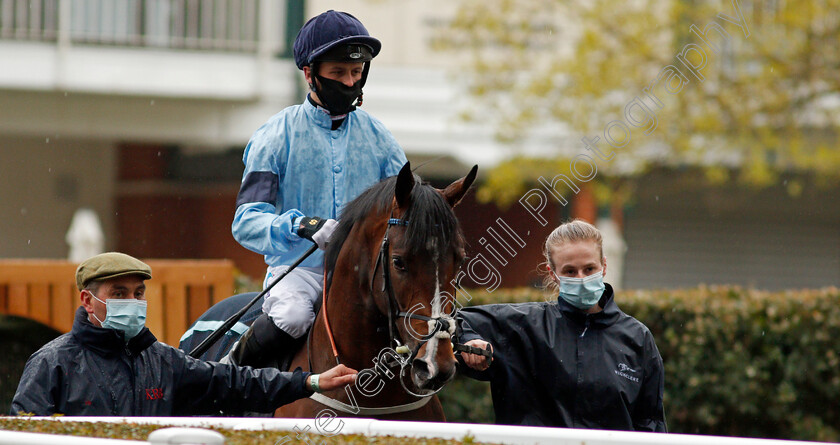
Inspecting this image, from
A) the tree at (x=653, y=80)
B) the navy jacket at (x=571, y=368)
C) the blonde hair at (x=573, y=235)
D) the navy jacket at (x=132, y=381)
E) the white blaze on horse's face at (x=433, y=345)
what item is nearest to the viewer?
the white blaze on horse's face at (x=433, y=345)

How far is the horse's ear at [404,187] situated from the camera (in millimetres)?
3006

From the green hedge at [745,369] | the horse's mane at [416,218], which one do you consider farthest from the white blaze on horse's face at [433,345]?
the green hedge at [745,369]

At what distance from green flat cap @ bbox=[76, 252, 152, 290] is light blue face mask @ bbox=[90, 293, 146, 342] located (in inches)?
2.5

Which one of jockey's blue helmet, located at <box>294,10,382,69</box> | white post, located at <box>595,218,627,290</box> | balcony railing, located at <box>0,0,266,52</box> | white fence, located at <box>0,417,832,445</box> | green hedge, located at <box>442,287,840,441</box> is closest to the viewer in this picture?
white fence, located at <box>0,417,832,445</box>

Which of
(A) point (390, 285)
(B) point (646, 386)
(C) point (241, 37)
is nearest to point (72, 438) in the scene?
(A) point (390, 285)

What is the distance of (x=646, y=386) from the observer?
3248mm

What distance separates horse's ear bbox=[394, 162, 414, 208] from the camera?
301 cm

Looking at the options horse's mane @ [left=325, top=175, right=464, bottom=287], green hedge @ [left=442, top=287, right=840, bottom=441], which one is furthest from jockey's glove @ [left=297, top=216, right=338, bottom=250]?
green hedge @ [left=442, top=287, right=840, bottom=441]

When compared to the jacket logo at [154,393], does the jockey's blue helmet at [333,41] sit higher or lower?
higher

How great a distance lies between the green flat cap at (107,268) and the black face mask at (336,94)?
0.90 meters

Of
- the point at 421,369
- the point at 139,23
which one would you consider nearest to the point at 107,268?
the point at 421,369

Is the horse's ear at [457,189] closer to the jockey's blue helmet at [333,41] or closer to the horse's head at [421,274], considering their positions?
the horse's head at [421,274]

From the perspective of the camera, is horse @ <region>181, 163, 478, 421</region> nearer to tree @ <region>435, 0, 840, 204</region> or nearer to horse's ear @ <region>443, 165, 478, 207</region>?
horse's ear @ <region>443, 165, 478, 207</region>

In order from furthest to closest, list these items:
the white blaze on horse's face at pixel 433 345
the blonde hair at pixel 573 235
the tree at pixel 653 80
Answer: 1. the tree at pixel 653 80
2. the blonde hair at pixel 573 235
3. the white blaze on horse's face at pixel 433 345
